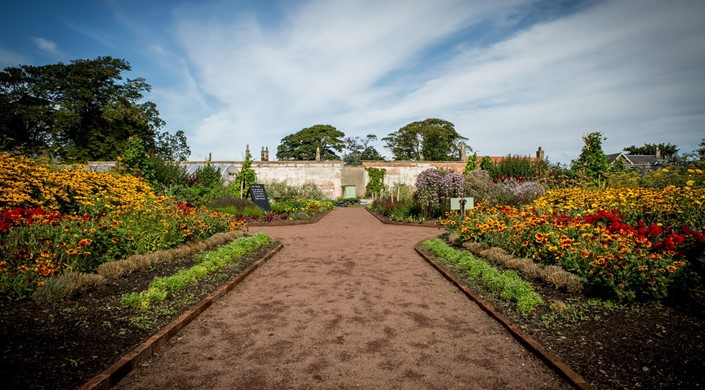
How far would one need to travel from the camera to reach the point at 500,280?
5.31 metres

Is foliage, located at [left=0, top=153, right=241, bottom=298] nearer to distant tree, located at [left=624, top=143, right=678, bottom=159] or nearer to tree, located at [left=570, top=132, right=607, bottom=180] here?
tree, located at [left=570, top=132, right=607, bottom=180]

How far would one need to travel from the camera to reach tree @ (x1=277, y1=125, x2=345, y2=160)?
178 feet

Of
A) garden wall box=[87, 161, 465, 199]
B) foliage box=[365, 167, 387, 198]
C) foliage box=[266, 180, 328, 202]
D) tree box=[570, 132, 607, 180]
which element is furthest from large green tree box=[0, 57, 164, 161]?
tree box=[570, 132, 607, 180]

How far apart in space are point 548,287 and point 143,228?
22.1 ft

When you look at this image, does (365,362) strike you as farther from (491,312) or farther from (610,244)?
(610,244)

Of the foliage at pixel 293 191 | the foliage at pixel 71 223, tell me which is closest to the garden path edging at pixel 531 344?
the foliage at pixel 71 223

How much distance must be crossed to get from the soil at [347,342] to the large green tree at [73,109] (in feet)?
108

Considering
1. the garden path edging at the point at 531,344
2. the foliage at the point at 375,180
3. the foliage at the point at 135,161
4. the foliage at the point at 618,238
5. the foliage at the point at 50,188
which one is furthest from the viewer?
the foliage at the point at 375,180

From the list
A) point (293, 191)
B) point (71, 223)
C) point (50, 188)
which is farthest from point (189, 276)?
point (293, 191)

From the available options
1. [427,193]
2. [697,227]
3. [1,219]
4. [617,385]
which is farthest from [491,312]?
[427,193]

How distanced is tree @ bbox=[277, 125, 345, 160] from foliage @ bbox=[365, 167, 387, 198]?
25.7m

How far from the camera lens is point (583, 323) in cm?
398

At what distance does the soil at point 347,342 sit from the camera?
3027mm

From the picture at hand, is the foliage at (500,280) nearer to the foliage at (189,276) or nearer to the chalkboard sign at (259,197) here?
the foliage at (189,276)
